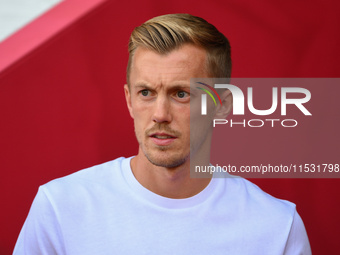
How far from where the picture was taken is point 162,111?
5.32 feet

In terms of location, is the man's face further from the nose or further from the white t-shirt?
the white t-shirt

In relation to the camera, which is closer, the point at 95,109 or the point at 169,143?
the point at 169,143

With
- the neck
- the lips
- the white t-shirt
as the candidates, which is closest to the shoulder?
the white t-shirt

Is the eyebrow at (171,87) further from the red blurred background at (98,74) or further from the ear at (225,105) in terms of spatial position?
the red blurred background at (98,74)

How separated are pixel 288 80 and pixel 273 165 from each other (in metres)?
0.30

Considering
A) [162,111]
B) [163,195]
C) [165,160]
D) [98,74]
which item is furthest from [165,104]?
[98,74]

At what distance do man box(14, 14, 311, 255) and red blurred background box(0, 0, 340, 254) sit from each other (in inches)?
8.1

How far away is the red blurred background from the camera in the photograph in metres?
1.95

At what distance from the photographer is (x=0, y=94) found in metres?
1.92

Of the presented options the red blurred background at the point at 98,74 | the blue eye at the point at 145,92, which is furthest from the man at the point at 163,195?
the red blurred background at the point at 98,74

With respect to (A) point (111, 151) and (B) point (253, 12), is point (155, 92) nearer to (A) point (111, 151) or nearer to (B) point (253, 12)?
(A) point (111, 151)

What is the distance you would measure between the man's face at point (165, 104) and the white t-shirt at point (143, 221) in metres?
0.16

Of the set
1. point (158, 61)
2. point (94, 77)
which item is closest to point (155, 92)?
point (158, 61)

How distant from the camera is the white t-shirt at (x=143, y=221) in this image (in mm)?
1689
